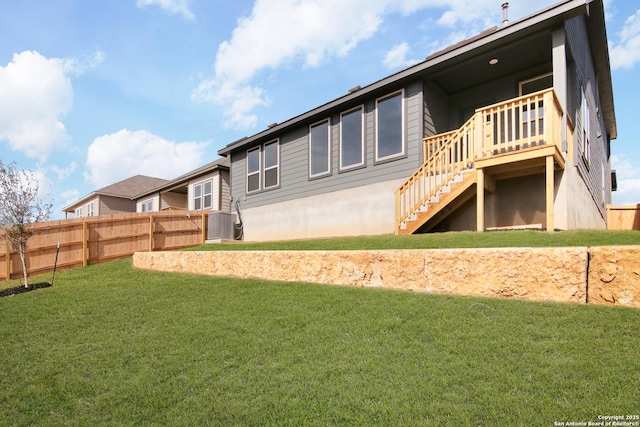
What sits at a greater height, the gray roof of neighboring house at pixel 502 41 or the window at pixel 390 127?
the gray roof of neighboring house at pixel 502 41

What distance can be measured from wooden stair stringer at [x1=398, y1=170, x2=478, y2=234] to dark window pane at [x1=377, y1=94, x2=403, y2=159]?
2106mm

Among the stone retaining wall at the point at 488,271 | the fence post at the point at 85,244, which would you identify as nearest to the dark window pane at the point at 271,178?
the fence post at the point at 85,244

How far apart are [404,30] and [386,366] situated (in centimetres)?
1052

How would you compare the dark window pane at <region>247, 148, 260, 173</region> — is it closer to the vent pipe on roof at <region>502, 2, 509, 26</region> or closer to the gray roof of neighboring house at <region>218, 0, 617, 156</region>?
the gray roof of neighboring house at <region>218, 0, 617, 156</region>

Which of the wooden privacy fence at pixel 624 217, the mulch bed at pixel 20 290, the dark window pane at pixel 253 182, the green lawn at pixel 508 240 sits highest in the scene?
the dark window pane at pixel 253 182

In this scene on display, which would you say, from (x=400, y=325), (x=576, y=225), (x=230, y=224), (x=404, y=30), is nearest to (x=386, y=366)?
(x=400, y=325)

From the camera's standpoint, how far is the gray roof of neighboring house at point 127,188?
25.5 metres

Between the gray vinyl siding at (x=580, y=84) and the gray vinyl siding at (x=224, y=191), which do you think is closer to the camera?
the gray vinyl siding at (x=580, y=84)

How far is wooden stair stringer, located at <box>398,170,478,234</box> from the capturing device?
7.89m

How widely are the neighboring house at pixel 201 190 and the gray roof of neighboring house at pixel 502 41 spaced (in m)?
2.06

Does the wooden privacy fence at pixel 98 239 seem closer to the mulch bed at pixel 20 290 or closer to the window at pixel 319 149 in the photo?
the mulch bed at pixel 20 290

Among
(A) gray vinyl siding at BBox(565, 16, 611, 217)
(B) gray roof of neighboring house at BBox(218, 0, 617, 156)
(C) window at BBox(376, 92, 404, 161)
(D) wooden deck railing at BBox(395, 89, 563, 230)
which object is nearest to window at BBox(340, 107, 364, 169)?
(B) gray roof of neighboring house at BBox(218, 0, 617, 156)

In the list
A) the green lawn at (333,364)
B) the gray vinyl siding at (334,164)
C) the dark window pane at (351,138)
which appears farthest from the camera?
the dark window pane at (351,138)

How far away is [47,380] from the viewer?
11.0 feet
